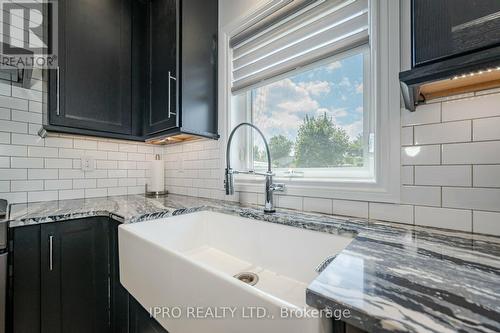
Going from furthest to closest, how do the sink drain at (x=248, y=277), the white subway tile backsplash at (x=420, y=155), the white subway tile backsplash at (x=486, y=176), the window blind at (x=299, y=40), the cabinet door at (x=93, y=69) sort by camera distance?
the cabinet door at (x=93, y=69) → the window blind at (x=299, y=40) → the sink drain at (x=248, y=277) → the white subway tile backsplash at (x=420, y=155) → the white subway tile backsplash at (x=486, y=176)

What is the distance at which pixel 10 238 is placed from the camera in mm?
953

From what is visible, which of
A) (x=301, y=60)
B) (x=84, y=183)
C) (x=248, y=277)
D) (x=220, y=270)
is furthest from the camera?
(x=84, y=183)

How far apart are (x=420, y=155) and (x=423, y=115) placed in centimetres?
15

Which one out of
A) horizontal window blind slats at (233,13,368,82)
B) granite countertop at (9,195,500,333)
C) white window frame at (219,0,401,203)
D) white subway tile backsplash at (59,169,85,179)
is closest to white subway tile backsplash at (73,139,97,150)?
white subway tile backsplash at (59,169,85,179)

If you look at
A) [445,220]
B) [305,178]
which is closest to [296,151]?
[305,178]

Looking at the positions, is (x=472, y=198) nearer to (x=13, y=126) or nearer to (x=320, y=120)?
(x=320, y=120)

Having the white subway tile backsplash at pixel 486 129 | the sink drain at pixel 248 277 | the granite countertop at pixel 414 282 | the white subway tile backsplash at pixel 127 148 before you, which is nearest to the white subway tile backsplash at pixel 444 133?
the white subway tile backsplash at pixel 486 129

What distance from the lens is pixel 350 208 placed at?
0.99 meters

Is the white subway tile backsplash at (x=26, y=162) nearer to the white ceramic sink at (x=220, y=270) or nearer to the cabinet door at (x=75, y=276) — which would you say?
the cabinet door at (x=75, y=276)

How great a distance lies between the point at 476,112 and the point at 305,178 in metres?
0.71

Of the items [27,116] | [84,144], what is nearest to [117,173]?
[84,144]

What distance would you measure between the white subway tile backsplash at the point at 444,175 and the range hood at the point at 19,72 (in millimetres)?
1909

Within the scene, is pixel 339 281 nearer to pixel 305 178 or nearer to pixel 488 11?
pixel 488 11

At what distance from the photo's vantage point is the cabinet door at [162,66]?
1395 mm
